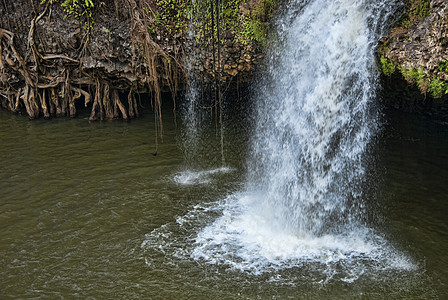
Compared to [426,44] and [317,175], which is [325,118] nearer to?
[317,175]

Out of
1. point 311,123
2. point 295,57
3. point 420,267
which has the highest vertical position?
point 295,57

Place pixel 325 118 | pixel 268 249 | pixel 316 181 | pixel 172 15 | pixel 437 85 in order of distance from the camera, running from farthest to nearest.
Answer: pixel 172 15, pixel 316 181, pixel 325 118, pixel 437 85, pixel 268 249

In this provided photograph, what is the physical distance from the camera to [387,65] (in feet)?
25.0

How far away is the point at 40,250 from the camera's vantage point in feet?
19.6

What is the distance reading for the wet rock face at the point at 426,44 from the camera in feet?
21.4

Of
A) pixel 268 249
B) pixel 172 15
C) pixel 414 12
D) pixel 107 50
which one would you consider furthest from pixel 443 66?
pixel 107 50

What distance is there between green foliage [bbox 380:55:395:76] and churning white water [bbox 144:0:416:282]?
55 centimetres

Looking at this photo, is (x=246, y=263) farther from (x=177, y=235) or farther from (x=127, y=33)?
(x=127, y=33)

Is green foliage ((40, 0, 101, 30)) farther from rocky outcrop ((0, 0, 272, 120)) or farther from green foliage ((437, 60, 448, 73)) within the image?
green foliage ((437, 60, 448, 73))

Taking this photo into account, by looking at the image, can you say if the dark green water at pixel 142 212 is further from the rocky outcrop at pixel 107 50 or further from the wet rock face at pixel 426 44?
the wet rock face at pixel 426 44

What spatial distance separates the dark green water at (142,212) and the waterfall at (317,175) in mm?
346

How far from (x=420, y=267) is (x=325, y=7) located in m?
4.68

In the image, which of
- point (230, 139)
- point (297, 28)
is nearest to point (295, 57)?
point (297, 28)

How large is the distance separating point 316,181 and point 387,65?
2.51m
